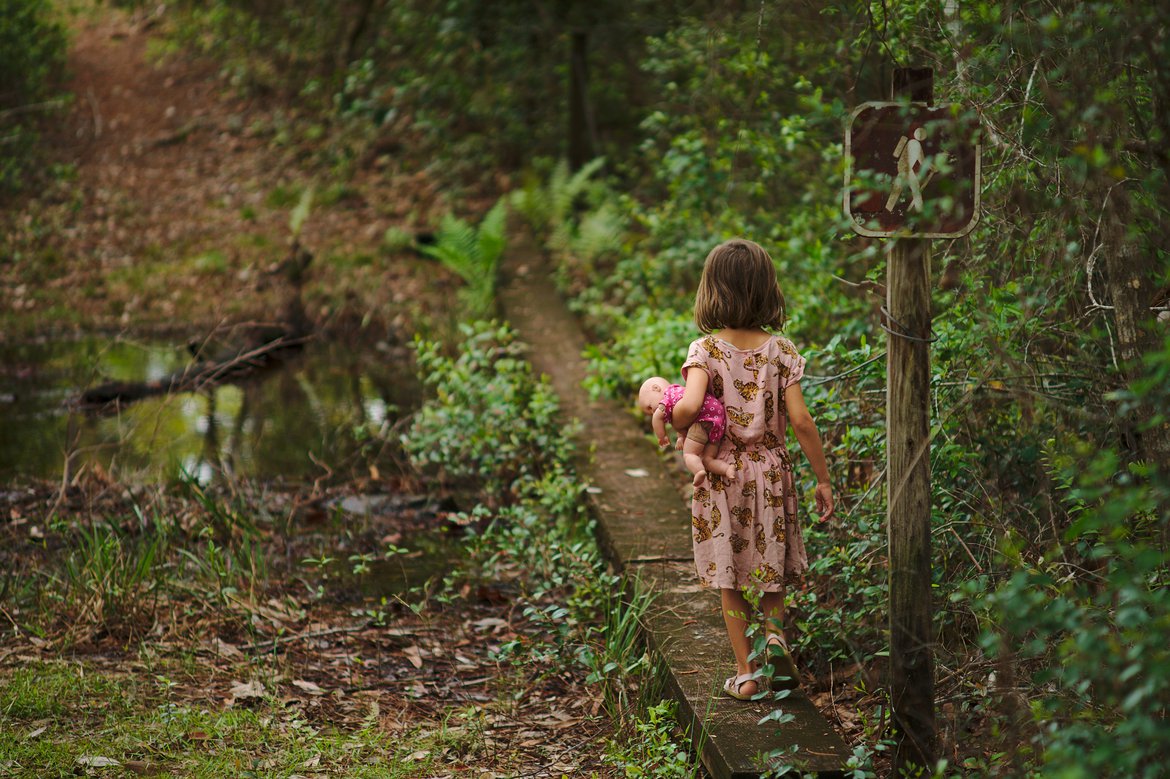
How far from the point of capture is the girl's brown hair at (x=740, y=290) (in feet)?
13.0

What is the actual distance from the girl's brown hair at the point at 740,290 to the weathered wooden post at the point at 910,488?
0.61 metres

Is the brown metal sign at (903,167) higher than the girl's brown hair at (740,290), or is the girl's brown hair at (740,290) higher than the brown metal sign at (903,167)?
the brown metal sign at (903,167)

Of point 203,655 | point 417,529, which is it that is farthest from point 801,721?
point 417,529

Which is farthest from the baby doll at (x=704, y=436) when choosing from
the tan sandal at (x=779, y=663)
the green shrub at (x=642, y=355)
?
the green shrub at (x=642, y=355)

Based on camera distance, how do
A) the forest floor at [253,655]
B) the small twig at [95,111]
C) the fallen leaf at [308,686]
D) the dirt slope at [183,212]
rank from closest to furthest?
1. the forest floor at [253,655]
2. the fallen leaf at [308,686]
3. the dirt slope at [183,212]
4. the small twig at [95,111]

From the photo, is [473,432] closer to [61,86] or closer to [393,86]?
[393,86]

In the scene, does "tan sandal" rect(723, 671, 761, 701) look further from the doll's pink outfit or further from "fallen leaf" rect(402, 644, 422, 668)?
"fallen leaf" rect(402, 644, 422, 668)

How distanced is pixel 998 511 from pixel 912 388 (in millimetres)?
977

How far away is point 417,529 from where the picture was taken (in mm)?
6957

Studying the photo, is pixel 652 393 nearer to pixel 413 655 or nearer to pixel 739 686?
pixel 739 686

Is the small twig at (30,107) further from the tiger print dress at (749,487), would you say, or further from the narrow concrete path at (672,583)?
the tiger print dress at (749,487)

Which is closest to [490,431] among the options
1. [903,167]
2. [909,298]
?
[909,298]

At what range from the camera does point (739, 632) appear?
4.01 metres

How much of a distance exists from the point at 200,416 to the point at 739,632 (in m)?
6.63
